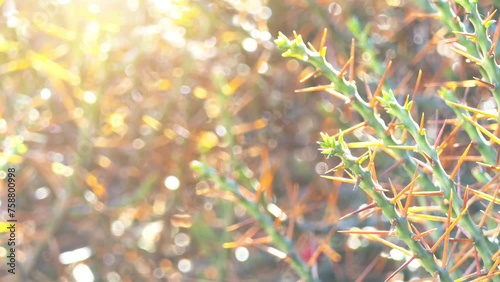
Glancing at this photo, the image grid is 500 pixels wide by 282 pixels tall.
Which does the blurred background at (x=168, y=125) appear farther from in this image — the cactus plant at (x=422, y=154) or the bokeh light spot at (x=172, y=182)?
the cactus plant at (x=422, y=154)

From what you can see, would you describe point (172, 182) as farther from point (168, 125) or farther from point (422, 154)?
point (422, 154)

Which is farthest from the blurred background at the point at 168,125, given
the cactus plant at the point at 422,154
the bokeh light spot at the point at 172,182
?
the cactus plant at the point at 422,154

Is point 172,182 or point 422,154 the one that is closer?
point 422,154

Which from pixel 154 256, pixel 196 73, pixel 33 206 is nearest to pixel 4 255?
pixel 33 206

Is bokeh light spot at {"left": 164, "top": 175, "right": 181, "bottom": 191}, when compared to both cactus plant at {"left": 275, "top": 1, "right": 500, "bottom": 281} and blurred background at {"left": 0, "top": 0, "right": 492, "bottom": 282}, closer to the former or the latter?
blurred background at {"left": 0, "top": 0, "right": 492, "bottom": 282}

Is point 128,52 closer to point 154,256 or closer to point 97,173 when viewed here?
point 97,173

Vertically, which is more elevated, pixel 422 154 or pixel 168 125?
pixel 422 154

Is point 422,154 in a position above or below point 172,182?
above

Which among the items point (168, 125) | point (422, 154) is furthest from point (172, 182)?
point (422, 154)
